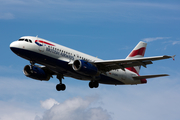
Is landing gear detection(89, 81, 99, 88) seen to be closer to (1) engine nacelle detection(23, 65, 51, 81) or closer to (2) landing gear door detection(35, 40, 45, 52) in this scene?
(1) engine nacelle detection(23, 65, 51, 81)

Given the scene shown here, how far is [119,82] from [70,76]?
8.11 meters

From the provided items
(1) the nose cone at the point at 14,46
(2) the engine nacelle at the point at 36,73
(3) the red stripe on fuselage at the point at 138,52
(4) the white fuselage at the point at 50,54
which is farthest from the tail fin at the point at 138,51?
(1) the nose cone at the point at 14,46

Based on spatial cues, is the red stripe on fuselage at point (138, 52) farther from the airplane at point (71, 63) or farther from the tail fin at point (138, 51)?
the airplane at point (71, 63)

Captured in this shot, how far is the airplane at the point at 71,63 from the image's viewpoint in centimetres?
4253

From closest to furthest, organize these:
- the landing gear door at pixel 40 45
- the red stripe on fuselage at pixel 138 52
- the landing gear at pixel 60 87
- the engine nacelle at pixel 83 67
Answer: the landing gear door at pixel 40 45, the engine nacelle at pixel 83 67, the landing gear at pixel 60 87, the red stripe on fuselage at pixel 138 52

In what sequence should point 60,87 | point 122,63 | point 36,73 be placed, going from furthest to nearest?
point 60,87, point 36,73, point 122,63

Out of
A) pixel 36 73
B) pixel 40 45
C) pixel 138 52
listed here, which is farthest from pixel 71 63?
pixel 138 52

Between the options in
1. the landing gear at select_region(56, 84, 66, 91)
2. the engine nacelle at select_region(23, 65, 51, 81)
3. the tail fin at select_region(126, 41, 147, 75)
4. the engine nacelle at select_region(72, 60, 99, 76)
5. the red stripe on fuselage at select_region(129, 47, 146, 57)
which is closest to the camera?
the engine nacelle at select_region(72, 60, 99, 76)

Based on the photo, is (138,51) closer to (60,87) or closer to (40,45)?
(60,87)

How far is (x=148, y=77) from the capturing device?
5153 cm

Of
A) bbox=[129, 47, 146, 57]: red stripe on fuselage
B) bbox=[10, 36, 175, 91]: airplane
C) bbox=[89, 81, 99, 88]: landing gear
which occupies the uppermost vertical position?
bbox=[129, 47, 146, 57]: red stripe on fuselage

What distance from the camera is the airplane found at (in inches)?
1674

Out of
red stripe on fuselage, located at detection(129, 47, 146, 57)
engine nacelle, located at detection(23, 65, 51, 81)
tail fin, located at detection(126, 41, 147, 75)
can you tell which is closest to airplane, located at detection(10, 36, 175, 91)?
engine nacelle, located at detection(23, 65, 51, 81)

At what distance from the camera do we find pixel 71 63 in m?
44.7
